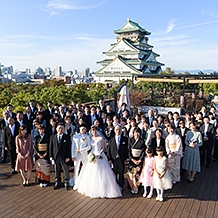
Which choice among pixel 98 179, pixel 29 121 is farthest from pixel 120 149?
pixel 29 121

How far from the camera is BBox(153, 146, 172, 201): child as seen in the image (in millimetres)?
4730

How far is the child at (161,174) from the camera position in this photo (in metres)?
4.73

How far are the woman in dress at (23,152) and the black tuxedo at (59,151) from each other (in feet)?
1.96

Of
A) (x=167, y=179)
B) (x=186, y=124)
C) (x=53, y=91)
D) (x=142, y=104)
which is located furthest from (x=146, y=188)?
(x=53, y=91)

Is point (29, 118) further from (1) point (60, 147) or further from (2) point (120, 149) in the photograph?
(2) point (120, 149)

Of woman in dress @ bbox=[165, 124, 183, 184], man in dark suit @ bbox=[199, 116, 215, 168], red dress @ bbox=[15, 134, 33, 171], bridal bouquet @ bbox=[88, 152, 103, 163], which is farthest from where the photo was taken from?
man in dark suit @ bbox=[199, 116, 215, 168]

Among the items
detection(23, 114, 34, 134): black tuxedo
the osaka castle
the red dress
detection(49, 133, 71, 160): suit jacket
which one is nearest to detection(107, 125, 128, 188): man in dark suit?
detection(49, 133, 71, 160): suit jacket

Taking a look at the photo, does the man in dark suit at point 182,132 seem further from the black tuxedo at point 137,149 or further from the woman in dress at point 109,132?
the woman in dress at point 109,132

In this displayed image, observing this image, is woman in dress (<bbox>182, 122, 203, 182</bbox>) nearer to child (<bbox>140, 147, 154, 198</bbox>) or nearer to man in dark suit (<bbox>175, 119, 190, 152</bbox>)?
man in dark suit (<bbox>175, 119, 190, 152</bbox>)

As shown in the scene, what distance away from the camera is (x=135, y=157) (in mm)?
5078

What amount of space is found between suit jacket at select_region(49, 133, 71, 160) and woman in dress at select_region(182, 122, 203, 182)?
2769 millimetres

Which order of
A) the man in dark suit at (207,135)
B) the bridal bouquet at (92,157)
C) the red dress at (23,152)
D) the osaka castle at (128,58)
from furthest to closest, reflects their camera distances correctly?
the osaka castle at (128,58) → the man in dark suit at (207,135) → the red dress at (23,152) → the bridal bouquet at (92,157)

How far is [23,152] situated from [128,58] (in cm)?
3785

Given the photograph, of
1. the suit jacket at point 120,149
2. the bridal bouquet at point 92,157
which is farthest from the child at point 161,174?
the bridal bouquet at point 92,157
